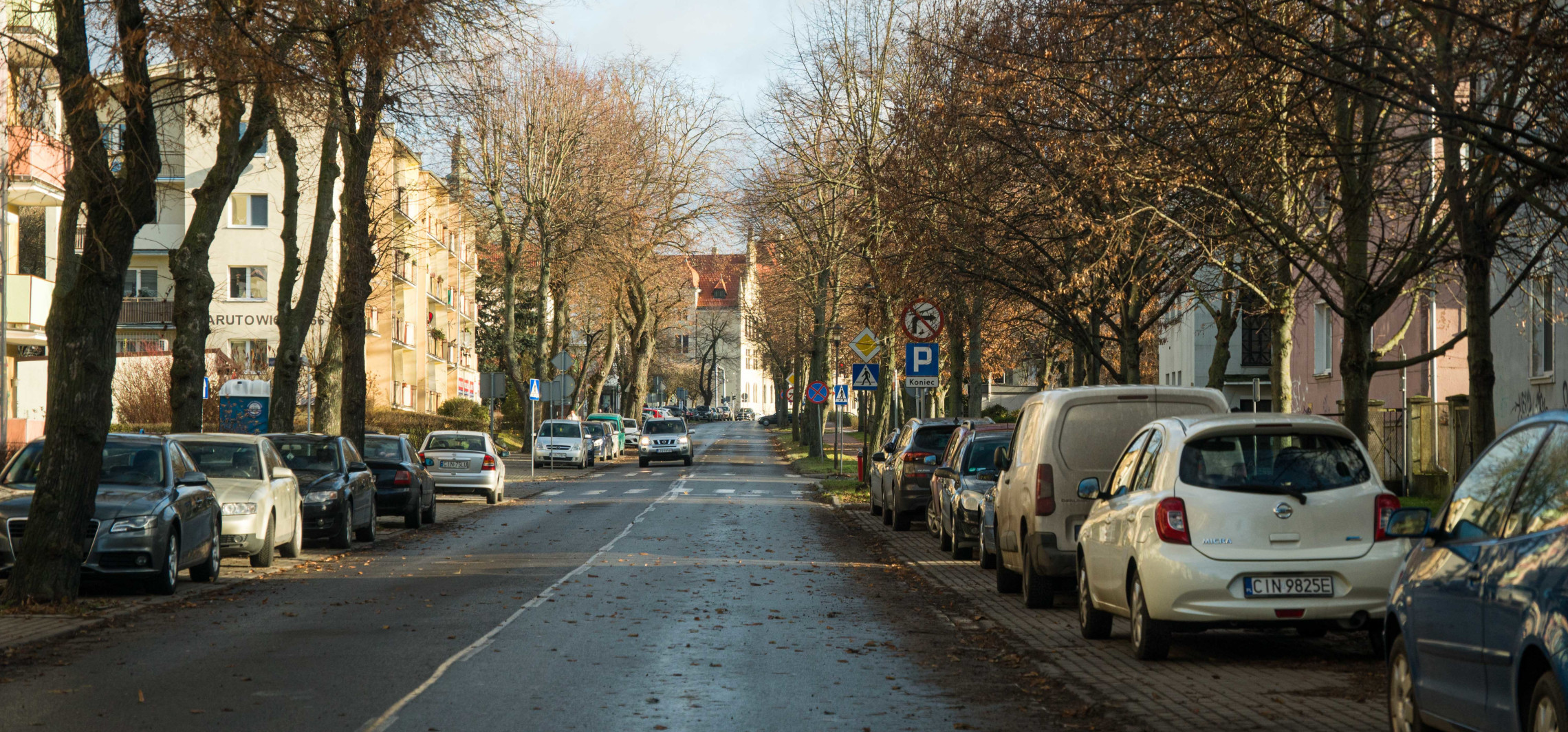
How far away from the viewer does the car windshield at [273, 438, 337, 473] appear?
20953mm

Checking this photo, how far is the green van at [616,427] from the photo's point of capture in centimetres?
6139

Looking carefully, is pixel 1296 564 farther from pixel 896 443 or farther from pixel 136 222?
pixel 896 443

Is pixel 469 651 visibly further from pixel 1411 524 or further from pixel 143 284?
pixel 143 284

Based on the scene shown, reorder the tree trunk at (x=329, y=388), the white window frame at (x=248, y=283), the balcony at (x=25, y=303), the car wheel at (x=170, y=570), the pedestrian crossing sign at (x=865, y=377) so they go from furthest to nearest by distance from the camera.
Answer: the white window frame at (x=248, y=283) < the balcony at (x=25, y=303) < the pedestrian crossing sign at (x=865, y=377) < the tree trunk at (x=329, y=388) < the car wheel at (x=170, y=570)

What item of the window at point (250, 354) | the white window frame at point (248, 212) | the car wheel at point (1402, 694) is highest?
the white window frame at point (248, 212)

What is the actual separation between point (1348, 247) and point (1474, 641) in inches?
416

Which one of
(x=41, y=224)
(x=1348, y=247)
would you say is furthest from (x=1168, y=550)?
(x=41, y=224)

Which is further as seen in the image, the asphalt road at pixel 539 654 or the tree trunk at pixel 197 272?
the tree trunk at pixel 197 272

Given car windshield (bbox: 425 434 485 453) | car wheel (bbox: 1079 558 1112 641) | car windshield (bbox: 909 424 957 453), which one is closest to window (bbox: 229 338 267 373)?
car windshield (bbox: 425 434 485 453)

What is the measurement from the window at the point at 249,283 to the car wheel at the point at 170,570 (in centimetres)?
5121

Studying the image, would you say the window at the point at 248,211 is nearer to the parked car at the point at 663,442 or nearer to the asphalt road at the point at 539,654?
the parked car at the point at 663,442

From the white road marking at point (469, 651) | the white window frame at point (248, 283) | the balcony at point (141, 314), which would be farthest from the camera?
the white window frame at point (248, 283)

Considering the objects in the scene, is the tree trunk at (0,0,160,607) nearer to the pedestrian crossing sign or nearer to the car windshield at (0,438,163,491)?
the car windshield at (0,438,163,491)

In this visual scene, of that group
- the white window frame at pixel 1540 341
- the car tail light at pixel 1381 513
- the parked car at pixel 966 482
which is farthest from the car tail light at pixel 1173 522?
the white window frame at pixel 1540 341
